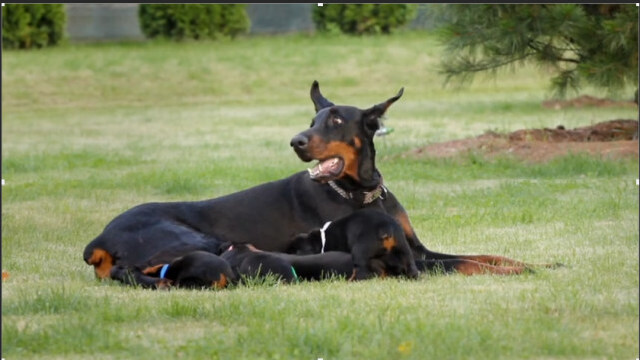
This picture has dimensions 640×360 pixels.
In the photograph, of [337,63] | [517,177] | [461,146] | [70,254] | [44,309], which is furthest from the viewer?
Result: [337,63]

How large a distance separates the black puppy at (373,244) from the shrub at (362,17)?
2916 cm

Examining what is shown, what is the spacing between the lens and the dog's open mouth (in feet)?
27.0

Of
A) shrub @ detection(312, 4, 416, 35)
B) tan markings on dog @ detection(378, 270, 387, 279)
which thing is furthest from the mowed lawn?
shrub @ detection(312, 4, 416, 35)

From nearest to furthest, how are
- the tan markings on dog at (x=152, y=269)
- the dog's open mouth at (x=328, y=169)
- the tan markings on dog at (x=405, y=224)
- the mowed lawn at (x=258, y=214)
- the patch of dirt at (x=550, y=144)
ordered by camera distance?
the mowed lawn at (x=258, y=214) → the tan markings on dog at (x=152, y=269) → the dog's open mouth at (x=328, y=169) → the tan markings on dog at (x=405, y=224) → the patch of dirt at (x=550, y=144)

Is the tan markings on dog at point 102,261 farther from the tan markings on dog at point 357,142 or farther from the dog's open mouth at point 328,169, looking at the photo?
the tan markings on dog at point 357,142

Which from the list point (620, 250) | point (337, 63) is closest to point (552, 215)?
point (620, 250)

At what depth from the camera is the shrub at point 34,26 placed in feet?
105

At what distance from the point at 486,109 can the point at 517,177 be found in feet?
42.7

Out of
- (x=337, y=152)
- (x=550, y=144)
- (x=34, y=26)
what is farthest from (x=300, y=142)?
(x=34, y=26)

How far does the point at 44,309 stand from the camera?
6836mm

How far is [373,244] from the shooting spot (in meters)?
7.80

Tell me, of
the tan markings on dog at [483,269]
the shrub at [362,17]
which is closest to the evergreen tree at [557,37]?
the tan markings on dog at [483,269]

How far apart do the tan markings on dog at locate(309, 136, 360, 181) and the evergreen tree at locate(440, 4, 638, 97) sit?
7.77 meters

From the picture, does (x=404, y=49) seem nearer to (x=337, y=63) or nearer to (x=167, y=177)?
(x=337, y=63)
